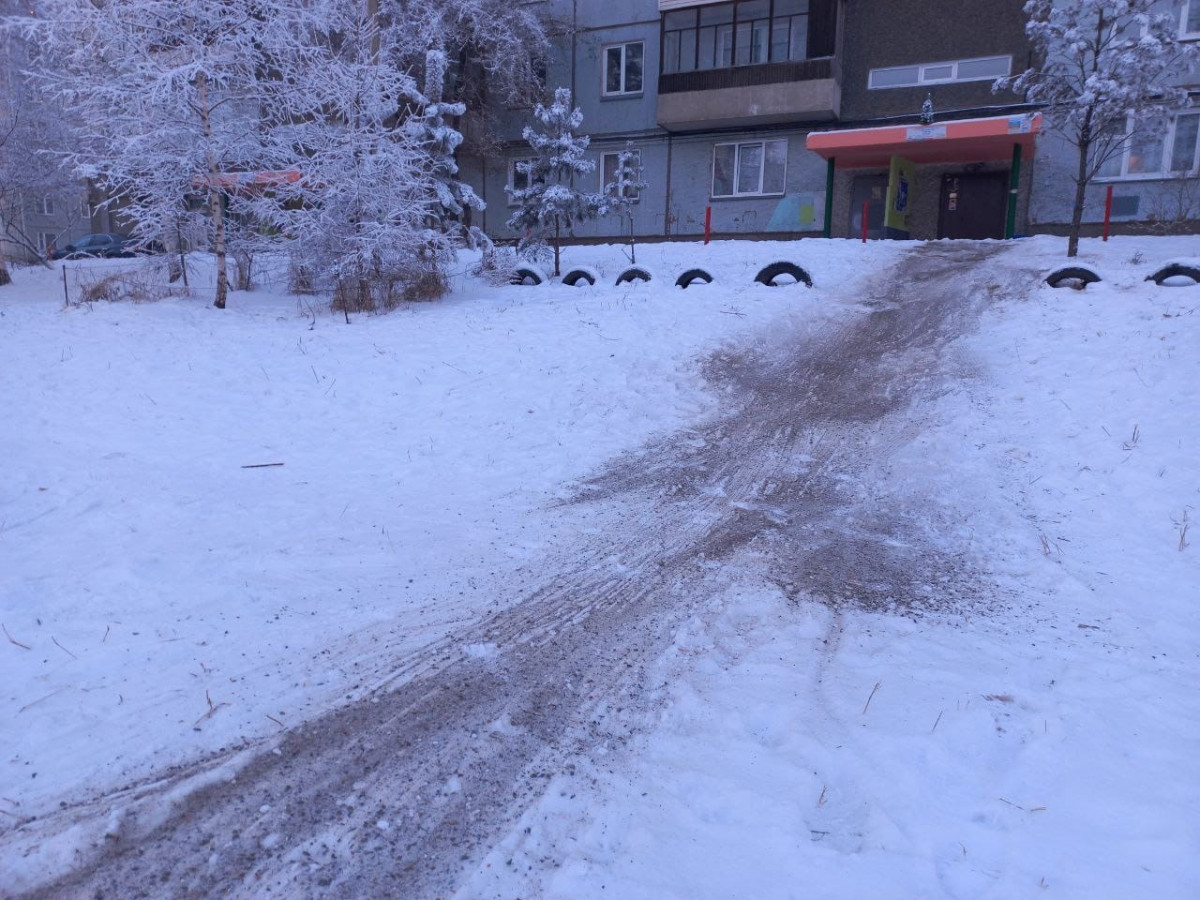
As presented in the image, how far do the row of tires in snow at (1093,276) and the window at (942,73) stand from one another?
40.9ft

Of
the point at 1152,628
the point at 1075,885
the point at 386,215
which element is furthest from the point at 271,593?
the point at 386,215

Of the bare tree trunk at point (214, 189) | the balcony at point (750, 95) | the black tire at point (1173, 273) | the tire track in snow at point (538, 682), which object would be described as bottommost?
the tire track in snow at point (538, 682)

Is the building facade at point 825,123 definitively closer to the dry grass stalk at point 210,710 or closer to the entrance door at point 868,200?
the entrance door at point 868,200

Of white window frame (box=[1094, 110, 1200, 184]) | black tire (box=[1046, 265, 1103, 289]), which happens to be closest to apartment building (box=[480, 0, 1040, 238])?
white window frame (box=[1094, 110, 1200, 184])

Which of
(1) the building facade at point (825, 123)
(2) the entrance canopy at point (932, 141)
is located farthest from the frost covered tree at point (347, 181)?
(2) the entrance canopy at point (932, 141)

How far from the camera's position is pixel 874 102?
22.2 m

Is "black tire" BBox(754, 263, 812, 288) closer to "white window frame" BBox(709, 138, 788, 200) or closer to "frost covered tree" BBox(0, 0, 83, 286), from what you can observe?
"white window frame" BBox(709, 138, 788, 200)

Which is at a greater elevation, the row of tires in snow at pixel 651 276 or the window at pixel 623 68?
the window at pixel 623 68

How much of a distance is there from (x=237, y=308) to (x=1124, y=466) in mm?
12873

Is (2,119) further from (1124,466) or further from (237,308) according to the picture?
(1124,466)

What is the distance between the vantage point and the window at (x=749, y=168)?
23094 mm

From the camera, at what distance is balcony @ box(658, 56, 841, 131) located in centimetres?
2104

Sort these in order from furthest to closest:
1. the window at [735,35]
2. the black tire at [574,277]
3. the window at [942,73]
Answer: the window at [735,35] → the window at [942,73] → the black tire at [574,277]

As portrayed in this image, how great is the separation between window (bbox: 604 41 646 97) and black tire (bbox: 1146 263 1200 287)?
59.3 feet
